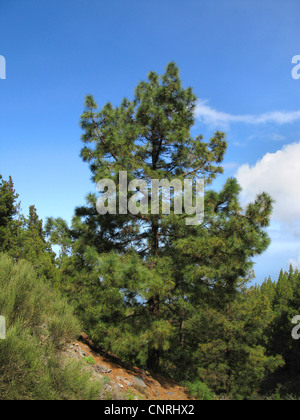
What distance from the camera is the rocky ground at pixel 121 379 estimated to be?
5.73 meters

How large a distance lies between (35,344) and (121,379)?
3.04 m

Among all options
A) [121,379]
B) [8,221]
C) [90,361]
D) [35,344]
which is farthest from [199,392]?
[8,221]

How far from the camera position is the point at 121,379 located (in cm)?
638

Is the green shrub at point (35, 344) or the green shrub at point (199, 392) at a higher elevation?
the green shrub at point (35, 344)

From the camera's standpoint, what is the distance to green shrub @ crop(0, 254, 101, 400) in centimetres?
388

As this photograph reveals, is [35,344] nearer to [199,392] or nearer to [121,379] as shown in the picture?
[121,379]

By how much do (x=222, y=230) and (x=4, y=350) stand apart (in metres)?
5.83

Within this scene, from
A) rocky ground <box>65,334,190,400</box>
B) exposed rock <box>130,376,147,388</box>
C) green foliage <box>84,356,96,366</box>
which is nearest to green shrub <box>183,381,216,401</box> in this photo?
rocky ground <box>65,334,190,400</box>

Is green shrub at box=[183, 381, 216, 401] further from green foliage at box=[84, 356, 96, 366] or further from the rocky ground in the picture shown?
green foliage at box=[84, 356, 96, 366]

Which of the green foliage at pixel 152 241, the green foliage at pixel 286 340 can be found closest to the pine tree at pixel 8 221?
the green foliage at pixel 152 241

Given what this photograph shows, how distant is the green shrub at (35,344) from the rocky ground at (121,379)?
0.70 meters

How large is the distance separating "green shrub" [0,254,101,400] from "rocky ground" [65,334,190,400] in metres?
0.70

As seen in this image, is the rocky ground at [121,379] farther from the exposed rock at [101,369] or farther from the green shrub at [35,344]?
the green shrub at [35,344]
